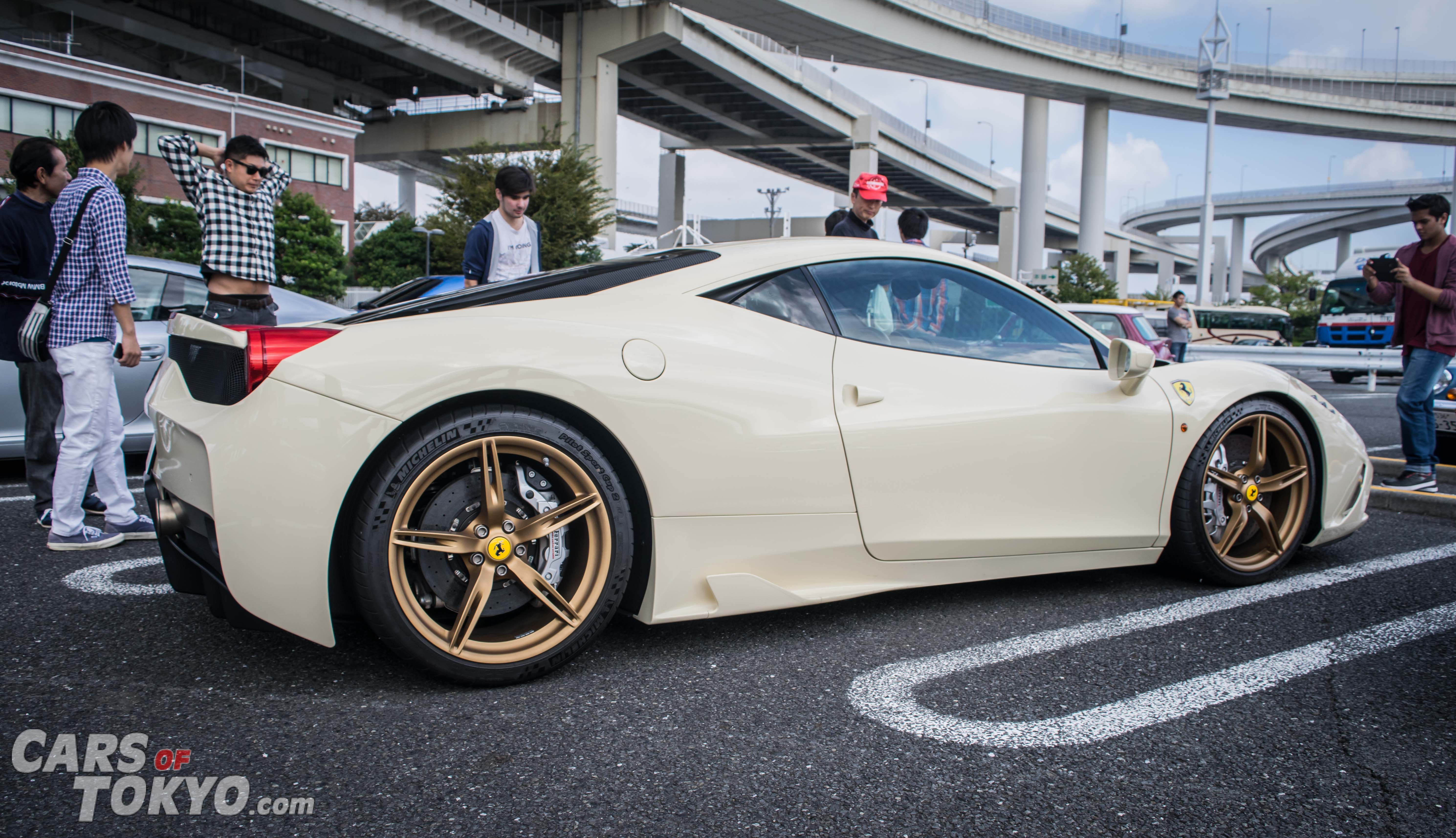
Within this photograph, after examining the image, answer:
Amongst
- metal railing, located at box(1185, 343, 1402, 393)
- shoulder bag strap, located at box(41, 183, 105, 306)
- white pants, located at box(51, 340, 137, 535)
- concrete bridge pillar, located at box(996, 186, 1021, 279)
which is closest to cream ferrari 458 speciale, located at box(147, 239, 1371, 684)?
white pants, located at box(51, 340, 137, 535)

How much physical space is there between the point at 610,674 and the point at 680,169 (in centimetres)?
6385

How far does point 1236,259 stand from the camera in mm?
89562

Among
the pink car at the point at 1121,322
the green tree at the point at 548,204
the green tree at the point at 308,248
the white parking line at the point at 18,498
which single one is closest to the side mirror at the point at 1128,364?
the white parking line at the point at 18,498

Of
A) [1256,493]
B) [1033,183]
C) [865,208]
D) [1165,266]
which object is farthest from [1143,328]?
[1165,266]

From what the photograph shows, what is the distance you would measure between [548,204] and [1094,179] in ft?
142

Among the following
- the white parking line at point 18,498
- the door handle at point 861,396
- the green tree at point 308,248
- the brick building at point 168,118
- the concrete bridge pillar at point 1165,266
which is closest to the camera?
the door handle at point 861,396

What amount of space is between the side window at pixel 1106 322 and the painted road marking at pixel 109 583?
10145 millimetres

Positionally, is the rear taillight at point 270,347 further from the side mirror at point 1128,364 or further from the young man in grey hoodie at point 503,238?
the young man in grey hoodie at point 503,238

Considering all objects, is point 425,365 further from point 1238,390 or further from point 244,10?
point 244,10

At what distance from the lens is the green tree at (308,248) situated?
35.0 metres

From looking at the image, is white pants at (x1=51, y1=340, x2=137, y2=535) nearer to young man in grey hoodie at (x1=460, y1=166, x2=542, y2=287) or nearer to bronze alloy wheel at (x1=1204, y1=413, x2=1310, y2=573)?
young man in grey hoodie at (x1=460, y1=166, x2=542, y2=287)

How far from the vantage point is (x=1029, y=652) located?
2719mm

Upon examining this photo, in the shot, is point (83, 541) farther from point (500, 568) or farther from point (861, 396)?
point (861, 396)

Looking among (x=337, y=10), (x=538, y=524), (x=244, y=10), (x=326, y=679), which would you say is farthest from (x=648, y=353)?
(x=244, y=10)
